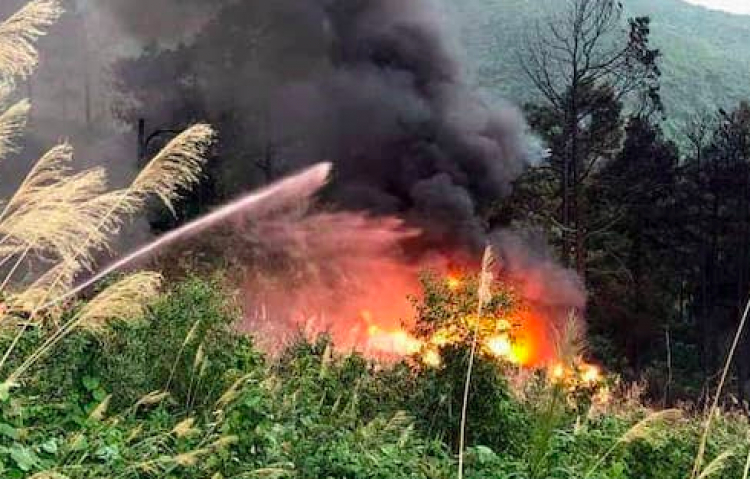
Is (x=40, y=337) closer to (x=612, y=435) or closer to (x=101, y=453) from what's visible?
(x=101, y=453)

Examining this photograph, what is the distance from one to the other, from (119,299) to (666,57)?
234 ft

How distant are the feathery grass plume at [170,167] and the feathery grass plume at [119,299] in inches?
10.3

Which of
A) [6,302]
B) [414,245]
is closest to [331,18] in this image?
[414,245]

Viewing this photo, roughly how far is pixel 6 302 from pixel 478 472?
81.9 inches

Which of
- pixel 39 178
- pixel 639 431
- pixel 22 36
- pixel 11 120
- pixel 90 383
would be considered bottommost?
pixel 90 383

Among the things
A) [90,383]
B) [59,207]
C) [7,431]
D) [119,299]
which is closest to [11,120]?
[59,207]

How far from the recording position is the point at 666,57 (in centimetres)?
6731

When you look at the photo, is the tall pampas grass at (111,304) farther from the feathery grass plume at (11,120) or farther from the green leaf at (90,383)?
the green leaf at (90,383)

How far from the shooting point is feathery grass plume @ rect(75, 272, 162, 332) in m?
2.14

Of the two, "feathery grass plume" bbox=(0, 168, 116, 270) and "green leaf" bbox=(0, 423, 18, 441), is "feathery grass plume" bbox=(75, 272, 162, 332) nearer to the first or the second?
"feathery grass plume" bbox=(0, 168, 116, 270)

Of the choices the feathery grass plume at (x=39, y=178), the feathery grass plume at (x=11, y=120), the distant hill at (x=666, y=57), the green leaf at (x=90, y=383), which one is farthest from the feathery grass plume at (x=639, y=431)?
the distant hill at (x=666, y=57)

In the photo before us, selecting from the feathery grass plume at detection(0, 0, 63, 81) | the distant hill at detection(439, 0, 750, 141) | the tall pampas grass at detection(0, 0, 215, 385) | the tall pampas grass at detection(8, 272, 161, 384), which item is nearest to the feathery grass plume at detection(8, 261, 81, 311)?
the tall pampas grass at detection(0, 0, 215, 385)

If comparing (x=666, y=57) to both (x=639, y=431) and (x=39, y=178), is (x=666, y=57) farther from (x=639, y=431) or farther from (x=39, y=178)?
(x=39, y=178)

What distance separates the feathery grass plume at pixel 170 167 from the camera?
93.0 inches
